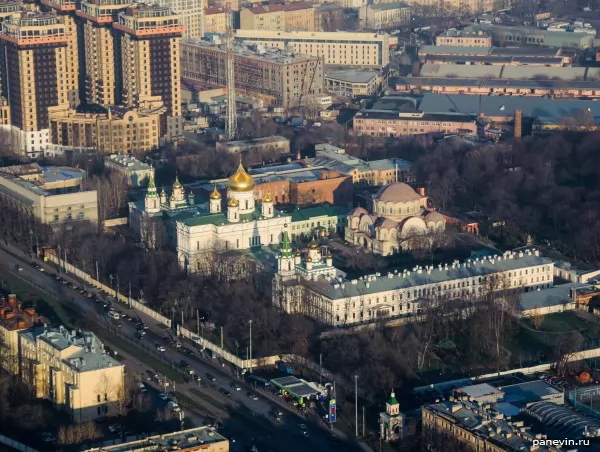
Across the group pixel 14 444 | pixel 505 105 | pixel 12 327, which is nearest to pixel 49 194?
pixel 12 327

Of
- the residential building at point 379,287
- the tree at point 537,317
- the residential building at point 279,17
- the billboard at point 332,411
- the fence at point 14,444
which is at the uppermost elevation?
the residential building at point 279,17

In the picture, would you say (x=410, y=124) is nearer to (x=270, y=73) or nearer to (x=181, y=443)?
(x=270, y=73)

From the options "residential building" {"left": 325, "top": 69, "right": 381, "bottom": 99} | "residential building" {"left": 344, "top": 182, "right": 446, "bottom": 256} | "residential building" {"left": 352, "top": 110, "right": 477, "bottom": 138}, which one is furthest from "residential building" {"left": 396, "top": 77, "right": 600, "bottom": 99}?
"residential building" {"left": 344, "top": 182, "right": 446, "bottom": 256}

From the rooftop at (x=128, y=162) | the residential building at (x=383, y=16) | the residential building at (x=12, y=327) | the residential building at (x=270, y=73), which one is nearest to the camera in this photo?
the residential building at (x=12, y=327)

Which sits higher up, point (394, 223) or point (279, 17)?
point (279, 17)

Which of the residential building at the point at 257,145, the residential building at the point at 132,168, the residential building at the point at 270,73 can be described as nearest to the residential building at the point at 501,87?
the residential building at the point at 270,73

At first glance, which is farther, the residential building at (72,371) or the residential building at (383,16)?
the residential building at (383,16)

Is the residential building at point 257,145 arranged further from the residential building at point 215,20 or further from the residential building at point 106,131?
the residential building at point 215,20

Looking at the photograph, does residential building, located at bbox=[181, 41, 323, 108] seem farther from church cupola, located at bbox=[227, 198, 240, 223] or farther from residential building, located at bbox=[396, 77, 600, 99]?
church cupola, located at bbox=[227, 198, 240, 223]
